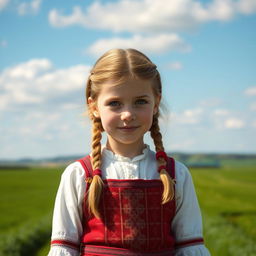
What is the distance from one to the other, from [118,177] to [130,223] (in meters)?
0.31

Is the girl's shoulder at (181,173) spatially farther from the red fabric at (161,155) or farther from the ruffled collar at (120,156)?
the ruffled collar at (120,156)

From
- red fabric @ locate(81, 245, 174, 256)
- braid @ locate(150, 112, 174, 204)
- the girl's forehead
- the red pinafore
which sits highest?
the girl's forehead

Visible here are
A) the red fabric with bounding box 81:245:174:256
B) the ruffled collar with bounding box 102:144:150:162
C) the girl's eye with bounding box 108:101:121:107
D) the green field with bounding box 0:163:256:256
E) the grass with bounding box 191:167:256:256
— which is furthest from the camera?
the green field with bounding box 0:163:256:256

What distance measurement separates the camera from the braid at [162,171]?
9.97ft

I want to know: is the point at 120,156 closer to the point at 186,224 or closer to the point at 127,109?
the point at 127,109

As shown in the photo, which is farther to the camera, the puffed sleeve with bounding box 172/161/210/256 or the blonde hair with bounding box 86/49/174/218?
the puffed sleeve with bounding box 172/161/210/256

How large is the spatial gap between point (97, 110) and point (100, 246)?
91 cm

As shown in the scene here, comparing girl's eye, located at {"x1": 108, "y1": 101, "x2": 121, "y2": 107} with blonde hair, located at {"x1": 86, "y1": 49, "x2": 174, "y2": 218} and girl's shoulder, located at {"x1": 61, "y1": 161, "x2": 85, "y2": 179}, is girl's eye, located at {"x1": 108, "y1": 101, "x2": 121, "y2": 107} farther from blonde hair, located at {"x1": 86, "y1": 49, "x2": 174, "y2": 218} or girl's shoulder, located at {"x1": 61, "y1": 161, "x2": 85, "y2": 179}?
girl's shoulder, located at {"x1": 61, "y1": 161, "x2": 85, "y2": 179}

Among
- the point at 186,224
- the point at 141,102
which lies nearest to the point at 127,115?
the point at 141,102

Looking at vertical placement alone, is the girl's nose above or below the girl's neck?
above

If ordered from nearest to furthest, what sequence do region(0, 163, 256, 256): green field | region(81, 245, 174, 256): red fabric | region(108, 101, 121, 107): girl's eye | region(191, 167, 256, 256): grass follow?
1. region(81, 245, 174, 256): red fabric
2. region(108, 101, 121, 107): girl's eye
3. region(191, 167, 256, 256): grass
4. region(0, 163, 256, 256): green field

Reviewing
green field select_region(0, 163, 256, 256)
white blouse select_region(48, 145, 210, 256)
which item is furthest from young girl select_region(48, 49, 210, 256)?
green field select_region(0, 163, 256, 256)

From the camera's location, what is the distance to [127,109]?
3064mm

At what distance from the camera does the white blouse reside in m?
3.11
